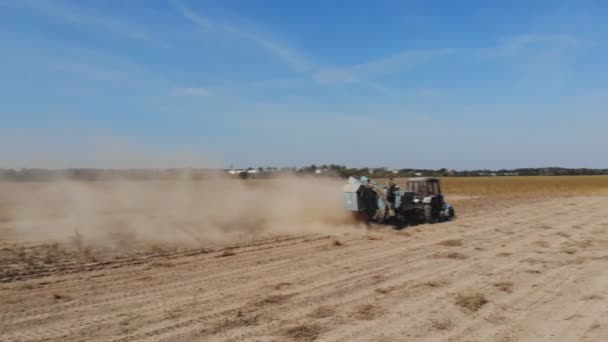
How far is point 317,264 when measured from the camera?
11.7m

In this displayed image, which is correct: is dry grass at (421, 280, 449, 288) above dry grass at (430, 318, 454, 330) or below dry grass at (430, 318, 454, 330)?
above

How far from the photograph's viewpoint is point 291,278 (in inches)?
398

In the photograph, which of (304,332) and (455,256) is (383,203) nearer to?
(455,256)

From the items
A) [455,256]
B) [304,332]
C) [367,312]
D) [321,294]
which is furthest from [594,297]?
[304,332]

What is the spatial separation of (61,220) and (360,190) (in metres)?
13.5

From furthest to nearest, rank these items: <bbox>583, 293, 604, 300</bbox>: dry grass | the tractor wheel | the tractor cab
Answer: the tractor cab
the tractor wheel
<bbox>583, 293, 604, 300</bbox>: dry grass

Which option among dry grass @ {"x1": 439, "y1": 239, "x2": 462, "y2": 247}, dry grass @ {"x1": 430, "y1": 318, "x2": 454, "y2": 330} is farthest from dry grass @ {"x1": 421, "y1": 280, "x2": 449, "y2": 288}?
dry grass @ {"x1": 439, "y1": 239, "x2": 462, "y2": 247}

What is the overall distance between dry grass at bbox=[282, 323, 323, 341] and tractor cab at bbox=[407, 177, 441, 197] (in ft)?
52.1

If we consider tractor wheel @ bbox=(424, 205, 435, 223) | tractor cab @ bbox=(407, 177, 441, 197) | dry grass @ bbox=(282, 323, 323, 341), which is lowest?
dry grass @ bbox=(282, 323, 323, 341)

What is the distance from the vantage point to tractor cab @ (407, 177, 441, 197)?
22.0m

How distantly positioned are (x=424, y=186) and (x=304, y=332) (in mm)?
16633

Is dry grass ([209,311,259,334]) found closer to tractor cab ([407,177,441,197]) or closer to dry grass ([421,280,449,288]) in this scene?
dry grass ([421,280,449,288])

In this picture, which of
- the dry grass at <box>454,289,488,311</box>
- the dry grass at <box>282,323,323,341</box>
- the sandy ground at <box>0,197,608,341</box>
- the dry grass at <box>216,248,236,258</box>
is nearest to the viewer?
the dry grass at <box>282,323,323,341</box>

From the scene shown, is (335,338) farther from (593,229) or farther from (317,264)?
(593,229)
